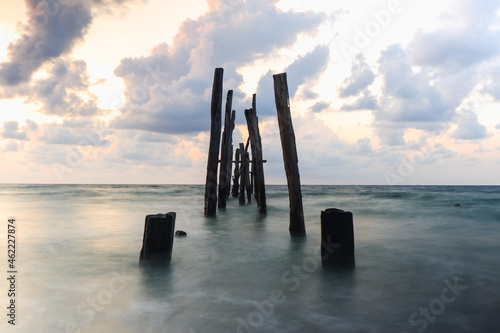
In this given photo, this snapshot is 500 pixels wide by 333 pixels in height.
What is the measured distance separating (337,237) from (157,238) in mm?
2476

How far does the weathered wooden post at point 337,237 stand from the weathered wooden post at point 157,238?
6.99 feet

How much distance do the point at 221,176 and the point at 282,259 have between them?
597 centimetres

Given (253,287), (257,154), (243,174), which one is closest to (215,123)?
(257,154)

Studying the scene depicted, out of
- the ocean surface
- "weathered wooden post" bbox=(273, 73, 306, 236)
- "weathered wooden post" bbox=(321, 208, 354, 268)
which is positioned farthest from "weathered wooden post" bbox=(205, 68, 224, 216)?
"weathered wooden post" bbox=(321, 208, 354, 268)

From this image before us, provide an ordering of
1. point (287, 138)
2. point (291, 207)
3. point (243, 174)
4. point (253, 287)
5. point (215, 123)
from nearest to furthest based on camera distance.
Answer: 1. point (253, 287)
2. point (287, 138)
3. point (291, 207)
4. point (215, 123)
5. point (243, 174)

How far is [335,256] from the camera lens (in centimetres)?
516

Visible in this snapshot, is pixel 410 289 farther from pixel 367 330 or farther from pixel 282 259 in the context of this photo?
pixel 282 259

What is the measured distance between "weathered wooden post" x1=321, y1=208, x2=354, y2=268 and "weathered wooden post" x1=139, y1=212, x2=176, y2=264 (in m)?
2.13

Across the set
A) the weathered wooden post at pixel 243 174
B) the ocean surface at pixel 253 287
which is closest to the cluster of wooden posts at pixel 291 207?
the ocean surface at pixel 253 287

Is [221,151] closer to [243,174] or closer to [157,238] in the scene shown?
[243,174]

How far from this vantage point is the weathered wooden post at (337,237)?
4.96m

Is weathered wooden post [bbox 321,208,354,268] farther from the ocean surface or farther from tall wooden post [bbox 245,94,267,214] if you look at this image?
tall wooden post [bbox 245,94,267,214]

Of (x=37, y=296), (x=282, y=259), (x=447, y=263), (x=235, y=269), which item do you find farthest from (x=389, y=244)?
(x=37, y=296)

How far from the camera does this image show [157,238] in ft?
17.1
